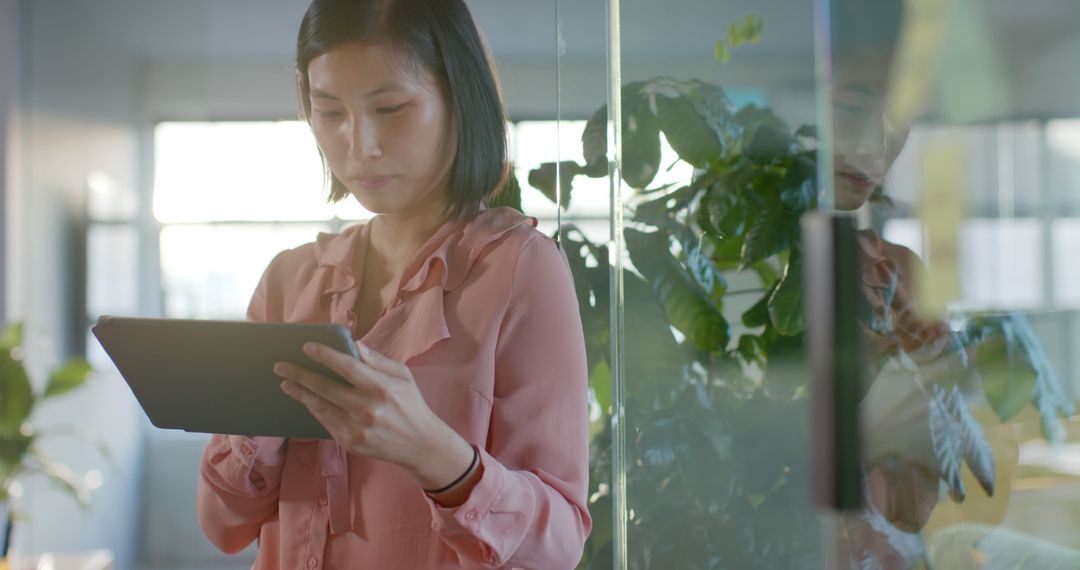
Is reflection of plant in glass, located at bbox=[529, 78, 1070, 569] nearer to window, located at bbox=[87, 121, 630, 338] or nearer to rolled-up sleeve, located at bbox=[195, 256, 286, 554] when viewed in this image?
rolled-up sleeve, located at bbox=[195, 256, 286, 554]

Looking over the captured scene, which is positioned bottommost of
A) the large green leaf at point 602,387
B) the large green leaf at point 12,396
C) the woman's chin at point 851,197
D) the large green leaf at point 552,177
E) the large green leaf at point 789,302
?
the large green leaf at point 12,396

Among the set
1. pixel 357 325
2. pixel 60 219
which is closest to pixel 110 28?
pixel 60 219

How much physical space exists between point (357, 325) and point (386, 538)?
8.5 inches

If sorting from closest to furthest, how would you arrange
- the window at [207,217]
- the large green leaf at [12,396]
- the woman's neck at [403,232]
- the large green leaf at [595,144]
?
the woman's neck at [403,232]
the large green leaf at [595,144]
the large green leaf at [12,396]
the window at [207,217]

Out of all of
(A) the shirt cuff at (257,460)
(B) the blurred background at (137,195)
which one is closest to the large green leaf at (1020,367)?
(A) the shirt cuff at (257,460)

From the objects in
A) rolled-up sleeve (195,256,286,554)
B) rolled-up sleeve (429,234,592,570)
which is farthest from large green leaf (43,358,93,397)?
rolled-up sleeve (429,234,592,570)

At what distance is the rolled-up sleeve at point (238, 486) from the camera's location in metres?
0.93

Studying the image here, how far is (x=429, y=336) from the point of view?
2.94 ft

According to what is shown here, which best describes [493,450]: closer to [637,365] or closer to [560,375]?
[560,375]

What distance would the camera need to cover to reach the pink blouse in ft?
2.91

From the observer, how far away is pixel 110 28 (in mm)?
→ 4285

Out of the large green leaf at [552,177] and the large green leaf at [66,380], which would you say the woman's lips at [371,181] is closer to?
the large green leaf at [552,177]

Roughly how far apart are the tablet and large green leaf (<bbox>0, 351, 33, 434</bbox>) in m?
2.48

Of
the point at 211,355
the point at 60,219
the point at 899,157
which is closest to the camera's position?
the point at 899,157
